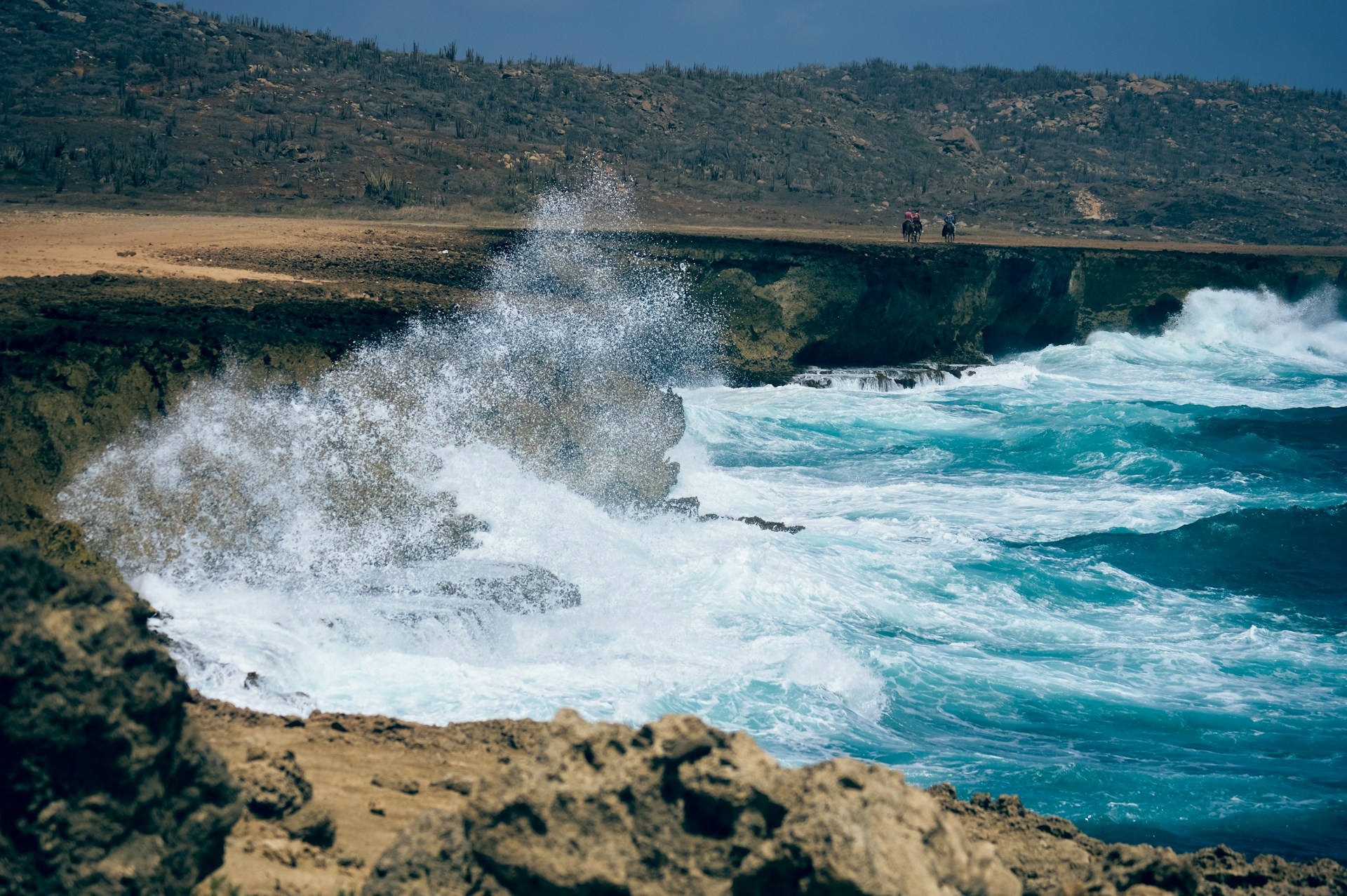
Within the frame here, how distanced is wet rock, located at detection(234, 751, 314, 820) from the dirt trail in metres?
9.98

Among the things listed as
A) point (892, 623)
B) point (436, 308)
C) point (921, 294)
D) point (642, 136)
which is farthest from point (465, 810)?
point (642, 136)

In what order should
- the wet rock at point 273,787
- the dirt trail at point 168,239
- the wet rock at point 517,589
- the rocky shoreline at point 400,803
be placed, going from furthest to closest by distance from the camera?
1. the dirt trail at point 168,239
2. the wet rock at point 517,589
3. the wet rock at point 273,787
4. the rocky shoreline at point 400,803

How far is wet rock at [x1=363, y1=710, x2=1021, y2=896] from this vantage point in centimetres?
323

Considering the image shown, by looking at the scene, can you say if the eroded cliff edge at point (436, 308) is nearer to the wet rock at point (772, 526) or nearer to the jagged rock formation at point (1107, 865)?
the wet rock at point (772, 526)

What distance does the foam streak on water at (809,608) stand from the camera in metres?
7.29

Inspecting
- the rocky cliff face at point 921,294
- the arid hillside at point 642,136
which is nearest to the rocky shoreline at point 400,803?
the rocky cliff face at point 921,294

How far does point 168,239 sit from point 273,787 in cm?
1633

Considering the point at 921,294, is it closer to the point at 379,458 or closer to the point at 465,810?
the point at 379,458

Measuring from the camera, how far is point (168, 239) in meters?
18.4

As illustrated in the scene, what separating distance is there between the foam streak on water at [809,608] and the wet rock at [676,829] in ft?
10.8

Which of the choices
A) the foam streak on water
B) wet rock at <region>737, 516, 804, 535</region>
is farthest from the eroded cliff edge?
wet rock at <region>737, 516, 804, 535</region>

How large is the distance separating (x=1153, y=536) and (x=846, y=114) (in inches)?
1920

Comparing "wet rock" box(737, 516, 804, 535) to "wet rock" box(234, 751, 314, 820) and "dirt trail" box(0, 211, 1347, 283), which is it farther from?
"wet rock" box(234, 751, 314, 820)

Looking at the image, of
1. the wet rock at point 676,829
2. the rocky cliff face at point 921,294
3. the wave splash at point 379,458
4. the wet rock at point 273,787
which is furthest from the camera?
the rocky cliff face at point 921,294
